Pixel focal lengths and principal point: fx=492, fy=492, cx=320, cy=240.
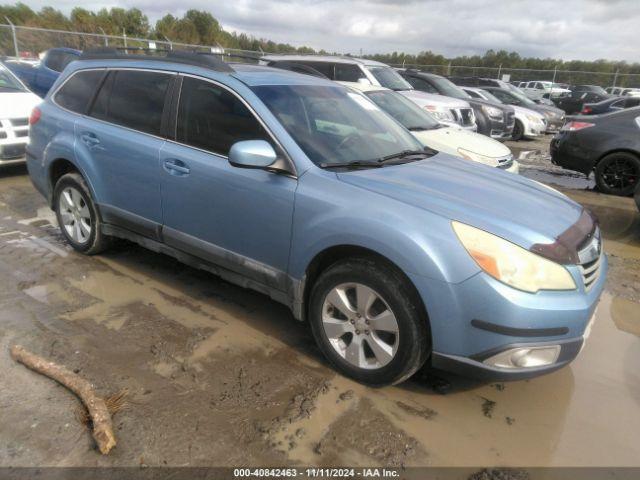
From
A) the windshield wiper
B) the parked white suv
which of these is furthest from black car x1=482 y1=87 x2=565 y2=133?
the windshield wiper

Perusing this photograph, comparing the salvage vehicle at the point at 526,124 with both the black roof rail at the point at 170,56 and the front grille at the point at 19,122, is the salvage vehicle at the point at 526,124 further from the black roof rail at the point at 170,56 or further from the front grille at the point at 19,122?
the black roof rail at the point at 170,56

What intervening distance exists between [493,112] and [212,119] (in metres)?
10.9

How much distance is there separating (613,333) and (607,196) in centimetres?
513

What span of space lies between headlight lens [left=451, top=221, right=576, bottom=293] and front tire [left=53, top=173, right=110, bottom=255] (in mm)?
3281

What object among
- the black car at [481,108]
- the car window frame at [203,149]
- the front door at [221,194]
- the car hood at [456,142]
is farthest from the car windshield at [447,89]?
the front door at [221,194]

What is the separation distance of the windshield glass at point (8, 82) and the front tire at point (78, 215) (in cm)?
436

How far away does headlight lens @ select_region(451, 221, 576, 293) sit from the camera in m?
2.40

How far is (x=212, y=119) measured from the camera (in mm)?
3424

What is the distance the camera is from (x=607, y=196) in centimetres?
802

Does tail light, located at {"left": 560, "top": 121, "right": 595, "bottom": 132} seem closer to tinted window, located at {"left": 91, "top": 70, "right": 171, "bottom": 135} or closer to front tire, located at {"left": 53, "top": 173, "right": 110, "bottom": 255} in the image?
tinted window, located at {"left": 91, "top": 70, "right": 171, "bottom": 135}

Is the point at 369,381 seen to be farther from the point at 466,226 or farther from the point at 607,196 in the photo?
the point at 607,196

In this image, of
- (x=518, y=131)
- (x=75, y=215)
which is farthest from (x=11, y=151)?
(x=518, y=131)

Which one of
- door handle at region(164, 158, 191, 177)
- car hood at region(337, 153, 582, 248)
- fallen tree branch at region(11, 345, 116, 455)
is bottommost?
fallen tree branch at region(11, 345, 116, 455)

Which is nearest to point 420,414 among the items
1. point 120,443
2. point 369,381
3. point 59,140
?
point 369,381
